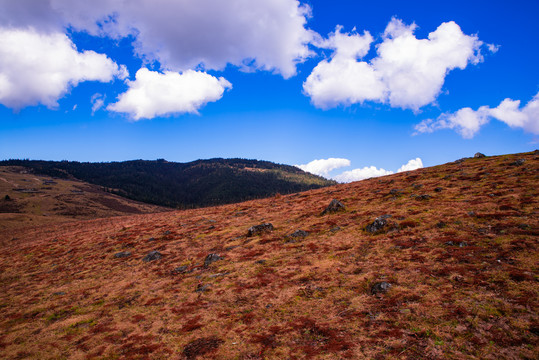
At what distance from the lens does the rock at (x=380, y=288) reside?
12.1m

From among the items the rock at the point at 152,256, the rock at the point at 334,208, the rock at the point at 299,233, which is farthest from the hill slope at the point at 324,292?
the rock at the point at 334,208

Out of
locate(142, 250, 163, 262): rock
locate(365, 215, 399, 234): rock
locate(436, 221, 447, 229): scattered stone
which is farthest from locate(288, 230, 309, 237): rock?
locate(142, 250, 163, 262): rock

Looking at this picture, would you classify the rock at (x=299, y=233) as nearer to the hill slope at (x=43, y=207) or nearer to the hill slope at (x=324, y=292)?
the hill slope at (x=324, y=292)

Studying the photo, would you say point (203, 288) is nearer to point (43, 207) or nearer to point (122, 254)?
point (122, 254)

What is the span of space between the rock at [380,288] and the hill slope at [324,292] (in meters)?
0.07

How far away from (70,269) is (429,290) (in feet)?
116

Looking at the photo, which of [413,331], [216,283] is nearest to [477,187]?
[413,331]

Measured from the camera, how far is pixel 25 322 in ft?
52.6

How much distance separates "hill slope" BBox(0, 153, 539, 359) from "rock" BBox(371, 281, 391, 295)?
0.07 meters

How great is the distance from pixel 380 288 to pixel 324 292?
3.04 metres

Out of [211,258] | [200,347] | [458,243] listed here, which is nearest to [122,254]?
[211,258]

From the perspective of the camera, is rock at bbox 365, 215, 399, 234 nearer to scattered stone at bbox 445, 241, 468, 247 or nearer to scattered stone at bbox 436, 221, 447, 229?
scattered stone at bbox 436, 221, 447, 229

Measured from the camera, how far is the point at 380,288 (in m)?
12.3

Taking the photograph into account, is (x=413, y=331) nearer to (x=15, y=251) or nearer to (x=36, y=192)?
(x=15, y=251)
